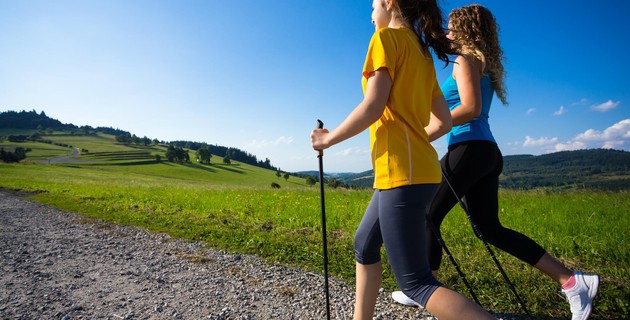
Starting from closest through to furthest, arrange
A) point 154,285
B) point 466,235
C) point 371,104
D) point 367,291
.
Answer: point 371,104
point 367,291
point 154,285
point 466,235

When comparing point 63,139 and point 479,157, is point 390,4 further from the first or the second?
point 63,139

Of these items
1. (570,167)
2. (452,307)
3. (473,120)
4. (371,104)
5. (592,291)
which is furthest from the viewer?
(570,167)

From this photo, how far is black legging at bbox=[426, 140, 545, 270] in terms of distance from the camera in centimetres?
309

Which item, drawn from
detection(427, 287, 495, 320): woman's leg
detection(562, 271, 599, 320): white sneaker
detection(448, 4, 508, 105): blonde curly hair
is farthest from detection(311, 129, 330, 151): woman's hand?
detection(562, 271, 599, 320): white sneaker

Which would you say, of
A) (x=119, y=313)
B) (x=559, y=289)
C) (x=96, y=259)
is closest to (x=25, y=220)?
(x=96, y=259)

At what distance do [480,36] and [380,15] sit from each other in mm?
1442

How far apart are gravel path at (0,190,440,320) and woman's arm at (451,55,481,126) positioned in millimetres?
2107

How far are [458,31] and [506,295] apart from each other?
9.54 ft

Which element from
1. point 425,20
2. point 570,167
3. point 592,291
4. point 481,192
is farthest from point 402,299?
point 570,167

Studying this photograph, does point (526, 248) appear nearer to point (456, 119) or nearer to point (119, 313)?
point (456, 119)

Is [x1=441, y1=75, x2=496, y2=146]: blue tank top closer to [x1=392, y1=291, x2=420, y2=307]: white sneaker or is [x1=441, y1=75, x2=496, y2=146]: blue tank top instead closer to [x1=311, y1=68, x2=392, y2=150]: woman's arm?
[x1=311, y1=68, x2=392, y2=150]: woman's arm

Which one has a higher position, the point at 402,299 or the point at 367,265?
the point at 367,265

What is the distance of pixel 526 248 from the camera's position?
305cm

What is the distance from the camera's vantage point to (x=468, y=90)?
3051 millimetres
